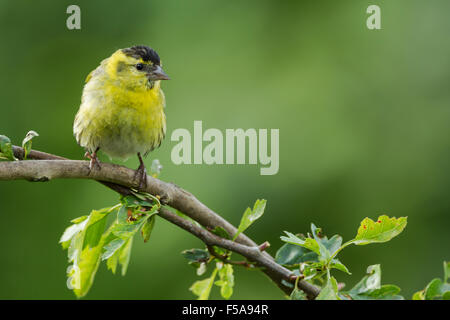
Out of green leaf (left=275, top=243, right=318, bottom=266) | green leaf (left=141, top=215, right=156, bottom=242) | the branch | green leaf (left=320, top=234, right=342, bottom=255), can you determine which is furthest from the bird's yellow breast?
green leaf (left=320, top=234, right=342, bottom=255)

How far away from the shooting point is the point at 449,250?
401 cm

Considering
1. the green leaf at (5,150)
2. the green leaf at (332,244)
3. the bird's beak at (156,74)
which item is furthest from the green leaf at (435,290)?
the bird's beak at (156,74)

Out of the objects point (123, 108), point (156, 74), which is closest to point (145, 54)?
point (156, 74)

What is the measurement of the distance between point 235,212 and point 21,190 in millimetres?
1480

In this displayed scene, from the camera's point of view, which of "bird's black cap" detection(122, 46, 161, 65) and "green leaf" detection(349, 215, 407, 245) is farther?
"bird's black cap" detection(122, 46, 161, 65)

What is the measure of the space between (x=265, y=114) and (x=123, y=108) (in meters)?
1.92

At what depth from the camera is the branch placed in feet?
4.09

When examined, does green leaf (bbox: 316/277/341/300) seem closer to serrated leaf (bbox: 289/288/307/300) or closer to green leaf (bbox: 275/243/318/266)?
serrated leaf (bbox: 289/288/307/300)

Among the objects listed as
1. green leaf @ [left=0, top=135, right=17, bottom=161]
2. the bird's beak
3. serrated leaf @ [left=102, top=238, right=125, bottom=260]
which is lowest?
serrated leaf @ [left=102, top=238, right=125, bottom=260]

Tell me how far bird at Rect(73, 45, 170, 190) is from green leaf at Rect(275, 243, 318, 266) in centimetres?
101

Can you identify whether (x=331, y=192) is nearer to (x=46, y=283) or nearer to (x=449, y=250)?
(x=449, y=250)

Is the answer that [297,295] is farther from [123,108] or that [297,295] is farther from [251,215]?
[123,108]

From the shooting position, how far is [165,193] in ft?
4.85
